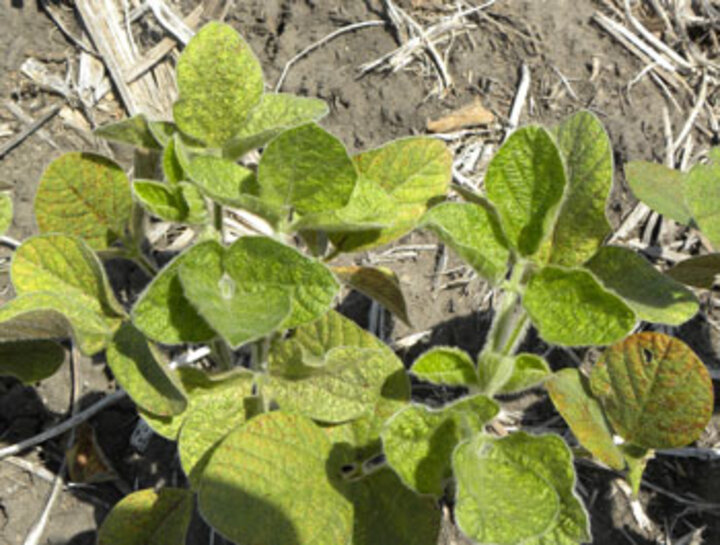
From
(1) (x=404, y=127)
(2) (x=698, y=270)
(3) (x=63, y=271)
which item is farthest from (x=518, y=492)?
(1) (x=404, y=127)

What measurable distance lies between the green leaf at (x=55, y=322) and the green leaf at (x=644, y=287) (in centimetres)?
89

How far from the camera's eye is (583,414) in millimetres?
1537

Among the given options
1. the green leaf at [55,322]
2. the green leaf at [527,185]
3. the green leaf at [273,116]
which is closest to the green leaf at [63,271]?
the green leaf at [55,322]

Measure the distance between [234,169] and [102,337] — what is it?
372 millimetres

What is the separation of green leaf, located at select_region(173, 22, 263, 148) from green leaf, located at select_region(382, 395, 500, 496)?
621 millimetres

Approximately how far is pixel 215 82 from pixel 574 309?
0.74 meters

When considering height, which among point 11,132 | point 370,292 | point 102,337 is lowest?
point 370,292

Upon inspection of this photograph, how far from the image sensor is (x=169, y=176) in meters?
1.47

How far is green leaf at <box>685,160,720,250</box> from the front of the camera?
52.9 inches

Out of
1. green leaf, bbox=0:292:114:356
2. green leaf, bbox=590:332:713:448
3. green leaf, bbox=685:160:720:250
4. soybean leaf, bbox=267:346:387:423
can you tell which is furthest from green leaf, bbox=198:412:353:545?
green leaf, bbox=685:160:720:250

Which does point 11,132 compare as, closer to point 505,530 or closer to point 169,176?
point 169,176

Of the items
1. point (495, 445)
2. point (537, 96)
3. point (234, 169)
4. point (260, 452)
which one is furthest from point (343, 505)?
point (537, 96)

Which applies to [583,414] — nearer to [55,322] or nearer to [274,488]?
[274,488]

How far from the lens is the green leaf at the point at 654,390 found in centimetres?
148
